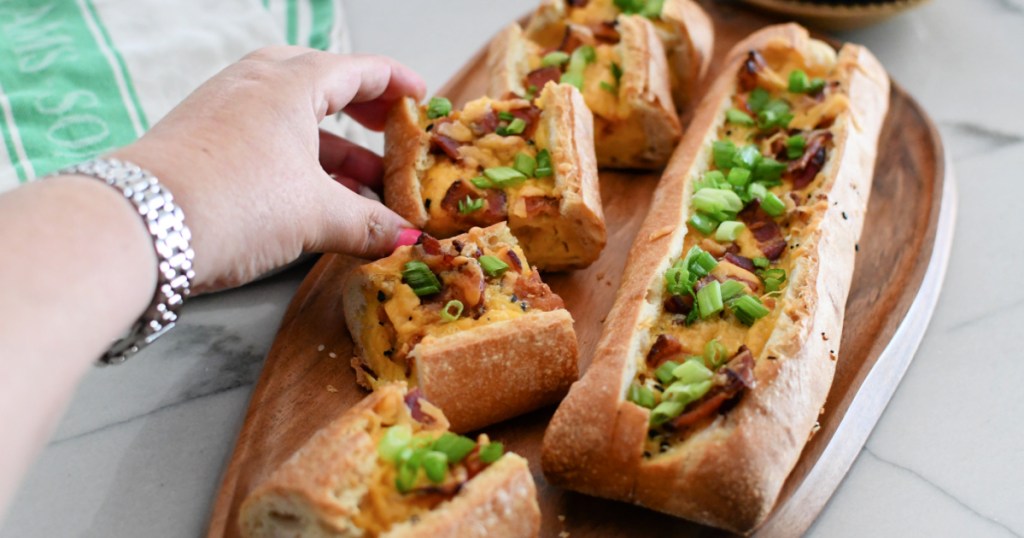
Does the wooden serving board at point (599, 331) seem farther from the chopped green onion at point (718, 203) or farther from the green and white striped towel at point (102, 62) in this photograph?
the green and white striped towel at point (102, 62)

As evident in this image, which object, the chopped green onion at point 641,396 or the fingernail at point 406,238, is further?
the fingernail at point 406,238

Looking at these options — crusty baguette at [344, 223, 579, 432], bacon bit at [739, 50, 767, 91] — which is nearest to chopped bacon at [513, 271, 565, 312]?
crusty baguette at [344, 223, 579, 432]

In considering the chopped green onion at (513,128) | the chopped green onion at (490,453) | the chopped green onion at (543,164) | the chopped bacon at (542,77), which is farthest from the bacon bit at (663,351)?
the chopped bacon at (542,77)

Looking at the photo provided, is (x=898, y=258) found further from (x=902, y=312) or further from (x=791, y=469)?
(x=791, y=469)

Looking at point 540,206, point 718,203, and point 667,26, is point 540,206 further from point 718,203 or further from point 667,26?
point 667,26

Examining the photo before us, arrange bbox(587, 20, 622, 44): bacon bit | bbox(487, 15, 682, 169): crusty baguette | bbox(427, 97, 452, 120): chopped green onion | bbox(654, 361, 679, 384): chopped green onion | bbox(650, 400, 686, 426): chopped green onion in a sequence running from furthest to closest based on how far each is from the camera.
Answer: bbox(587, 20, 622, 44): bacon bit → bbox(487, 15, 682, 169): crusty baguette → bbox(427, 97, 452, 120): chopped green onion → bbox(654, 361, 679, 384): chopped green onion → bbox(650, 400, 686, 426): chopped green onion

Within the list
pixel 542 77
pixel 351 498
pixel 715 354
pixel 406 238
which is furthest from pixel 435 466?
pixel 542 77

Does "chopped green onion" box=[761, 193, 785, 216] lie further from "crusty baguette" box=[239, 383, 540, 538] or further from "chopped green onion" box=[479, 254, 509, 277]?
"crusty baguette" box=[239, 383, 540, 538]
